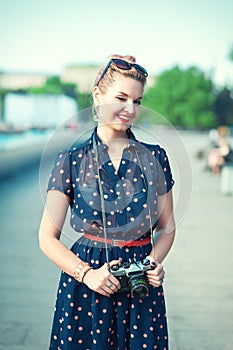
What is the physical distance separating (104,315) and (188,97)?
6970 centimetres

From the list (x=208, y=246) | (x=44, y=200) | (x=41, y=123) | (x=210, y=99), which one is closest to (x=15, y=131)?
(x=41, y=123)

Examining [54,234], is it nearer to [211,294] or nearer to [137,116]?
[137,116]

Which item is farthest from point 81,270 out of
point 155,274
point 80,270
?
point 155,274

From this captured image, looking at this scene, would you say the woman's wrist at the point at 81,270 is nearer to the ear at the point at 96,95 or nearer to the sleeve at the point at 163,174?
the sleeve at the point at 163,174

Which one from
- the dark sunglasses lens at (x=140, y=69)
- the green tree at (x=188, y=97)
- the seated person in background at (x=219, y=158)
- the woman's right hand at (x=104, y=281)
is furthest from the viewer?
the green tree at (x=188, y=97)

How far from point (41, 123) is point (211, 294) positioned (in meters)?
35.1

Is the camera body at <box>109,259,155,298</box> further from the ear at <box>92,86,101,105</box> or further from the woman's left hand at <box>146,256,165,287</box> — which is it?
the ear at <box>92,86,101,105</box>

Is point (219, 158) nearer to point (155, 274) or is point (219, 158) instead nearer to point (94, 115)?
point (94, 115)

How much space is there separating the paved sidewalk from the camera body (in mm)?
1739

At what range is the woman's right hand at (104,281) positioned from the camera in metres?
1.70

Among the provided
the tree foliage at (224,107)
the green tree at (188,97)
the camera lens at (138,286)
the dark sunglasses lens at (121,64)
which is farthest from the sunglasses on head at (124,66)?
the tree foliage at (224,107)

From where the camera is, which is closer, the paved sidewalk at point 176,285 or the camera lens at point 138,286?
the camera lens at point 138,286

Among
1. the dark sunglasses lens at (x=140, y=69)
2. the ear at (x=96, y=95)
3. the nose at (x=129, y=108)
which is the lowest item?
the nose at (x=129, y=108)

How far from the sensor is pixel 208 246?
20.1 feet
